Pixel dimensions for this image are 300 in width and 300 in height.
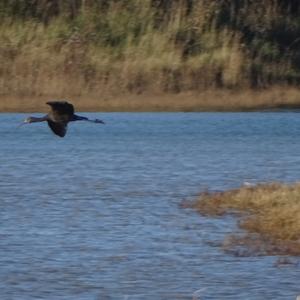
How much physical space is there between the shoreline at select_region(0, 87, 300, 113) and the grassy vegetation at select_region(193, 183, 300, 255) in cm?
774

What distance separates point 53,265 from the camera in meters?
9.36

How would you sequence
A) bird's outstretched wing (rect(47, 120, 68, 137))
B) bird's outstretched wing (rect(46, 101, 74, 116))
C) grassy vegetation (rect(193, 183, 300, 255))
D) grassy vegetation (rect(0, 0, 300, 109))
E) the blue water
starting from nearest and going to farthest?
the blue water < grassy vegetation (rect(193, 183, 300, 255)) < bird's outstretched wing (rect(46, 101, 74, 116)) < bird's outstretched wing (rect(47, 120, 68, 137)) < grassy vegetation (rect(0, 0, 300, 109))

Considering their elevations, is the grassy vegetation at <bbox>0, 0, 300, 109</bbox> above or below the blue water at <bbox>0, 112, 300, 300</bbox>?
above

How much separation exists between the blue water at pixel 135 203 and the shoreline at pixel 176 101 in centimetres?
33

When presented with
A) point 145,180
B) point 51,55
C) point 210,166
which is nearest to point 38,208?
point 145,180

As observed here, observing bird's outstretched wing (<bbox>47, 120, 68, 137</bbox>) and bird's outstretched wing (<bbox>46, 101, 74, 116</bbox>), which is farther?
bird's outstretched wing (<bbox>47, 120, 68, 137</bbox>)

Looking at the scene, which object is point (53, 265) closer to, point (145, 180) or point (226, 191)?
point (226, 191)

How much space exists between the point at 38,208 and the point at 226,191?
61.3 inches

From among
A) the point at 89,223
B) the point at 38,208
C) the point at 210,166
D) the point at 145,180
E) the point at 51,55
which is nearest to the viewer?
the point at 89,223

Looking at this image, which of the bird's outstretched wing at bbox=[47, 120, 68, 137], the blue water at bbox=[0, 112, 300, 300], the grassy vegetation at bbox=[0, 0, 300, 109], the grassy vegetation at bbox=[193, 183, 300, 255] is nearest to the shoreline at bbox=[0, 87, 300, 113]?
the grassy vegetation at bbox=[0, 0, 300, 109]

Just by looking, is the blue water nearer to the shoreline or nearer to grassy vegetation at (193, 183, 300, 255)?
grassy vegetation at (193, 183, 300, 255)

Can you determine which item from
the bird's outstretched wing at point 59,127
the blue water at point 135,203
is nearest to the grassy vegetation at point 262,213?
the blue water at point 135,203

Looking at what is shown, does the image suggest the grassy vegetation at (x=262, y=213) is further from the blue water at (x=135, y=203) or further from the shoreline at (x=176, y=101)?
the shoreline at (x=176, y=101)

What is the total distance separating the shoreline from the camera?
19.6 m
